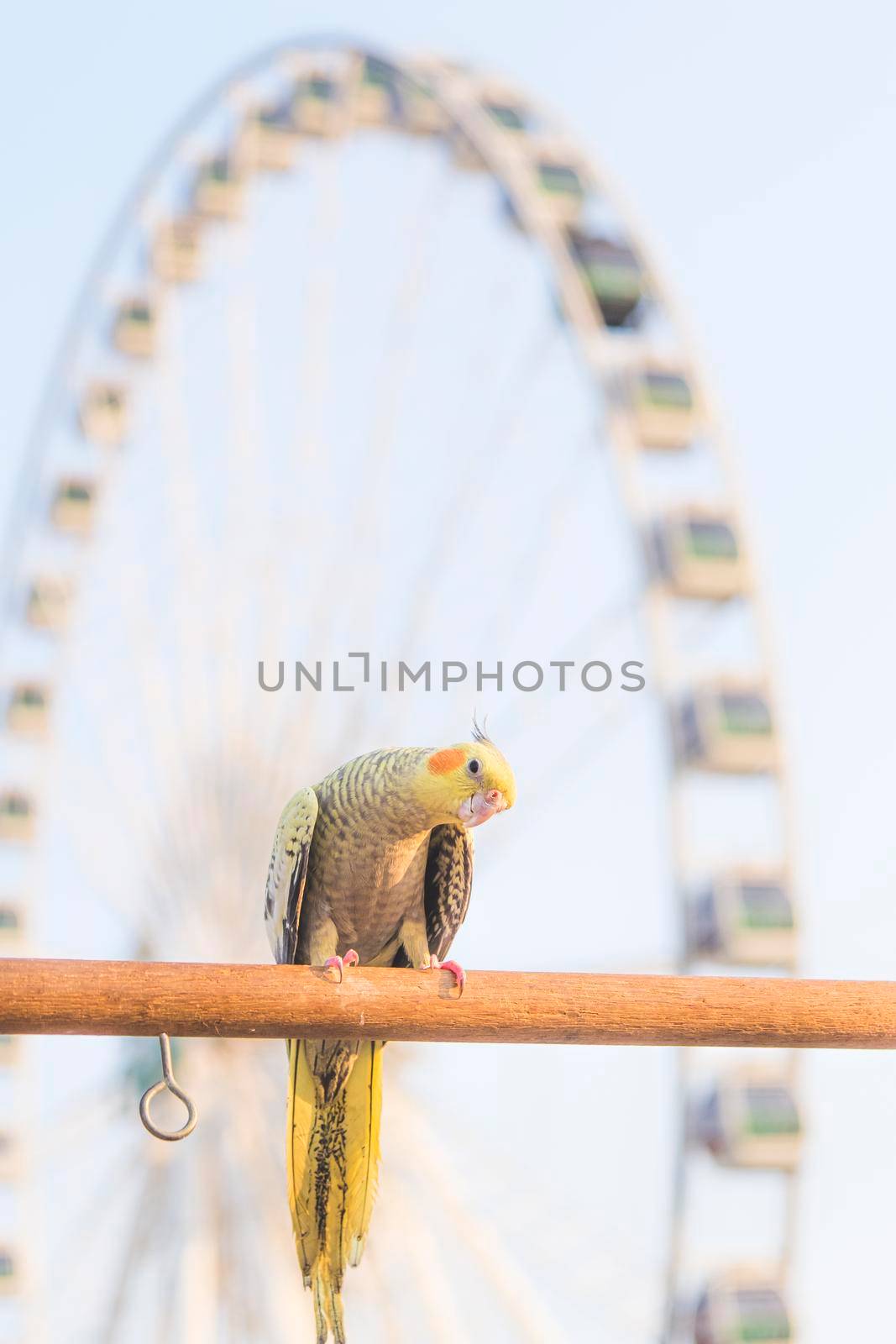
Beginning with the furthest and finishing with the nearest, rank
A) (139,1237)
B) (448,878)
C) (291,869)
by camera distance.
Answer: (139,1237) < (448,878) < (291,869)

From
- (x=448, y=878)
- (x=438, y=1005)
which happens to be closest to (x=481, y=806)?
(x=448, y=878)

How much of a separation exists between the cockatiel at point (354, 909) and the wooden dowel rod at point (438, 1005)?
0.11 meters

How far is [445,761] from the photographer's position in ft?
11.5

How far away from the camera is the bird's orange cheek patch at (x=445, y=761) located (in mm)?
3496

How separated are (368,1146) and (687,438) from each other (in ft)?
24.7

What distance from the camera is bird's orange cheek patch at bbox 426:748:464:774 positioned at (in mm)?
3496

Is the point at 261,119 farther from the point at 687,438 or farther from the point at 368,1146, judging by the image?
the point at 368,1146

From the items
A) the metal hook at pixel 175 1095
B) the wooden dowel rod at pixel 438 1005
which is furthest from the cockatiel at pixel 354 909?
the metal hook at pixel 175 1095

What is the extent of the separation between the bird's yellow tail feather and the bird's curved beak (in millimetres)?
485

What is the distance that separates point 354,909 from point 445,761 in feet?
1.97

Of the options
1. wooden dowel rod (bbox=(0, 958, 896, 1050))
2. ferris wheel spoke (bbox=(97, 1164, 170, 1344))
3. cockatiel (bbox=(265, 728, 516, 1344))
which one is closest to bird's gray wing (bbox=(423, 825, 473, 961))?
cockatiel (bbox=(265, 728, 516, 1344))

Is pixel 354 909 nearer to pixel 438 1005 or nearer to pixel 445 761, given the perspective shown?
pixel 445 761

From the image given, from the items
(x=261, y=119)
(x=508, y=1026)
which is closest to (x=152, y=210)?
(x=261, y=119)

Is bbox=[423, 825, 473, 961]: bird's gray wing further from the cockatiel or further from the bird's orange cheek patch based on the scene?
the bird's orange cheek patch
